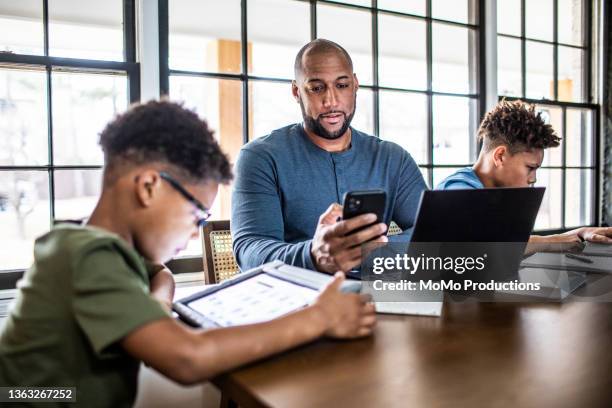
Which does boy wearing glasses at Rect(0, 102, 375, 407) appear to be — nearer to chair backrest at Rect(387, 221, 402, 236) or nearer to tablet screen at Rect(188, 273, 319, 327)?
tablet screen at Rect(188, 273, 319, 327)

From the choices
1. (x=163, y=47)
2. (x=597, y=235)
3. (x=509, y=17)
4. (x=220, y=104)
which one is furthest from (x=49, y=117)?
(x=509, y=17)

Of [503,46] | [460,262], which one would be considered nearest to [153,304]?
[460,262]

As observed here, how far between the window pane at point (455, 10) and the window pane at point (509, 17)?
0.25 meters

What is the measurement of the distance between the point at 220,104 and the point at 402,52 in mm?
1317

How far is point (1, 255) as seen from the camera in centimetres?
227

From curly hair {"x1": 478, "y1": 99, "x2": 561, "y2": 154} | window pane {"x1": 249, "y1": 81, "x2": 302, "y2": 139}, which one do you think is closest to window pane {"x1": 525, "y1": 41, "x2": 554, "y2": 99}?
window pane {"x1": 249, "y1": 81, "x2": 302, "y2": 139}

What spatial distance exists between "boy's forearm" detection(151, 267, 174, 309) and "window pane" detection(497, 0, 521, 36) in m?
3.47

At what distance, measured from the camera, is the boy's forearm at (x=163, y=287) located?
1028 mm

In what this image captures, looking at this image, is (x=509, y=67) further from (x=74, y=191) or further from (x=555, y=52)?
(x=74, y=191)

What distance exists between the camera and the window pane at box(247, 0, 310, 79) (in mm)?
2785

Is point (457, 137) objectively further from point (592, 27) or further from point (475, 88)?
point (592, 27)

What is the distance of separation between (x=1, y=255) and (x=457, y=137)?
2868 mm

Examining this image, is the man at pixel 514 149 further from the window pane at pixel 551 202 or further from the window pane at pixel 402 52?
the window pane at pixel 551 202

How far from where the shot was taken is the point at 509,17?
3.83 meters
